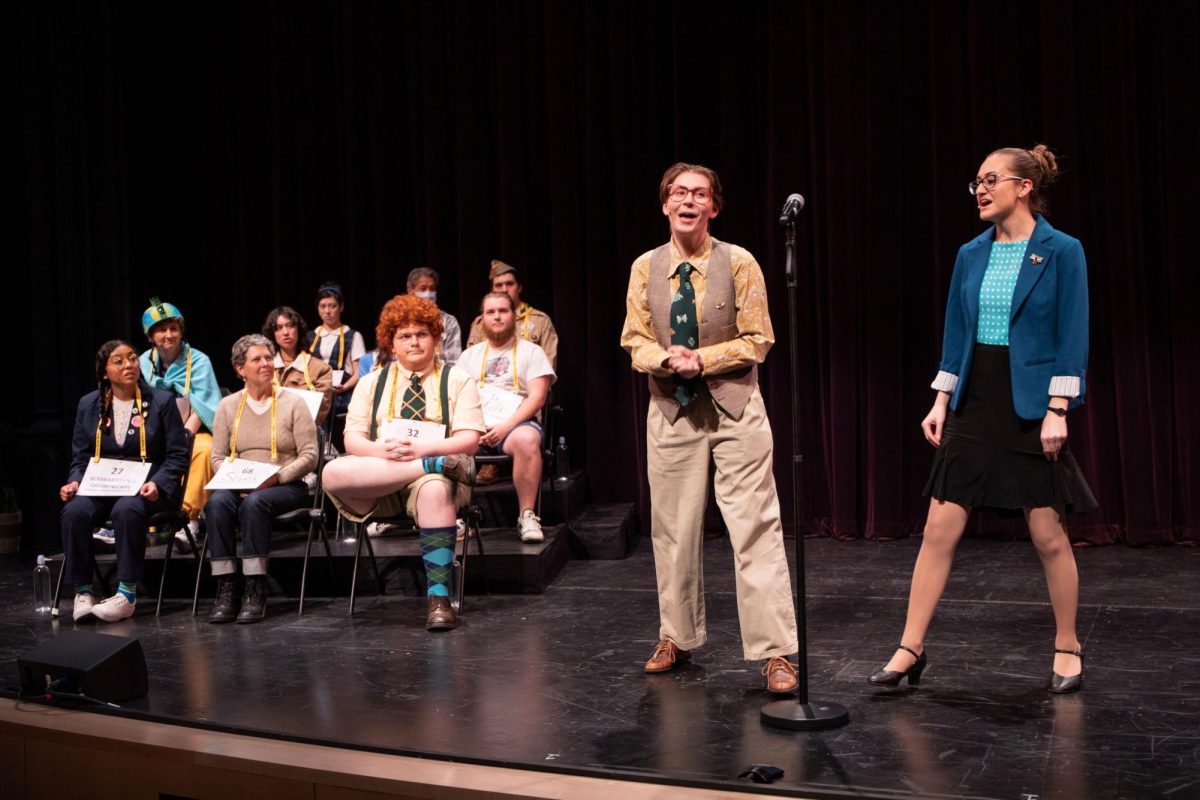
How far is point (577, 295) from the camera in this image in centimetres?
701

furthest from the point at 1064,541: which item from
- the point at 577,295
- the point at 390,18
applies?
the point at 390,18

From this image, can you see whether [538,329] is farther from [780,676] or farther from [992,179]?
[992,179]

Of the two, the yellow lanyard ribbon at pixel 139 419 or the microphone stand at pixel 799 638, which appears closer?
the microphone stand at pixel 799 638

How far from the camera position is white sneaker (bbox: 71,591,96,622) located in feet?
16.7

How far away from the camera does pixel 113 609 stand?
16.7ft

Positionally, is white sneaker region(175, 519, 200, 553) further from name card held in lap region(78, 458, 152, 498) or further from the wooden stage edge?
the wooden stage edge

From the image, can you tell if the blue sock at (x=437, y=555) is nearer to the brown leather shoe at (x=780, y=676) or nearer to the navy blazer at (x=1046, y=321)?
the brown leather shoe at (x=780, y=676)

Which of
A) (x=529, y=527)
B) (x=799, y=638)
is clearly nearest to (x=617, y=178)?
(x=529, y=527)

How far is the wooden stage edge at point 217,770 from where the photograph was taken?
287 cm

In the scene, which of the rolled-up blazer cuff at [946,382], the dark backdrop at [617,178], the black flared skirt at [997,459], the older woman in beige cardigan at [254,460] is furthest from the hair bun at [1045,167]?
the older woman in beige cardigan at [254,460]

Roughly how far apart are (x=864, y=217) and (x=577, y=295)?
1672mm

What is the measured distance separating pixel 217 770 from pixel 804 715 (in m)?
1.55

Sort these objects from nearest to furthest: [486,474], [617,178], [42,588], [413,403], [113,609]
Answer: [413,403] → [113,609] → [42,588] → [486,474] → [617,178]

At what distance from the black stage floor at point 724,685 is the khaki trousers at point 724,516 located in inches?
8.2
